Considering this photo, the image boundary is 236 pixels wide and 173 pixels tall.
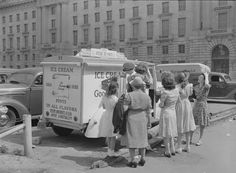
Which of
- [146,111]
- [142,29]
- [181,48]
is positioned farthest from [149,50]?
[146,111]

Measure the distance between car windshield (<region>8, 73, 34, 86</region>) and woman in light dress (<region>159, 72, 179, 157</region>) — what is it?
5.57 meters

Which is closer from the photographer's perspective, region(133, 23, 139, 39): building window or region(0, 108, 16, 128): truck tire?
region(0, 108, 16, 128): truck tire

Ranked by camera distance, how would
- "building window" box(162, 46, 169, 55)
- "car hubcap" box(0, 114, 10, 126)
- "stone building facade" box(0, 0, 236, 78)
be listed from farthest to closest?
"building window" box(162, 46, 169, 55) → "stone building facade" box(0, 0, 236, 78) → "car hubcap" box(0, 114, 10, 126)

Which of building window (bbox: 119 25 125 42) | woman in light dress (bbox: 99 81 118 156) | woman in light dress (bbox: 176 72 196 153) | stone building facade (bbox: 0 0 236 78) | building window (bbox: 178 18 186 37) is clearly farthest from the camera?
building window (bbox: 119 25 125 42)

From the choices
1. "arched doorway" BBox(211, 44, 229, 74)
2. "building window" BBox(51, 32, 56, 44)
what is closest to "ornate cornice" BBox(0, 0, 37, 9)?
"building window" BBox(51, 32, 56, 44)

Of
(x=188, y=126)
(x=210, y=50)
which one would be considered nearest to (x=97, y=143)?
(x=188, y=126)

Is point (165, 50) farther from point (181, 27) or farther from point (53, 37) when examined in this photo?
point (53, 37)

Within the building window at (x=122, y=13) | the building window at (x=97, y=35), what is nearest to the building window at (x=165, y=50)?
the building window at (x=122, y=13)

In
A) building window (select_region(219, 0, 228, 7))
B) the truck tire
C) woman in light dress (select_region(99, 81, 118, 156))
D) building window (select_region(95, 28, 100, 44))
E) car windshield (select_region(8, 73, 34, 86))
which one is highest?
building window (select_region(219, 0, 228, 7))

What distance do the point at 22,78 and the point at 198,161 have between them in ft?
22.7

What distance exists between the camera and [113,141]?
703cm

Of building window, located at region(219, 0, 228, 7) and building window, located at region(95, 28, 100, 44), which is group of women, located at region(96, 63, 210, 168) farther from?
building window, located at region(95, 28, 100, 44)

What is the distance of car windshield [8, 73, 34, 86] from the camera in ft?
37.2

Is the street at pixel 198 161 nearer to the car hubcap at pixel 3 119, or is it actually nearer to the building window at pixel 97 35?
the car hubcap at pixel 3 119
